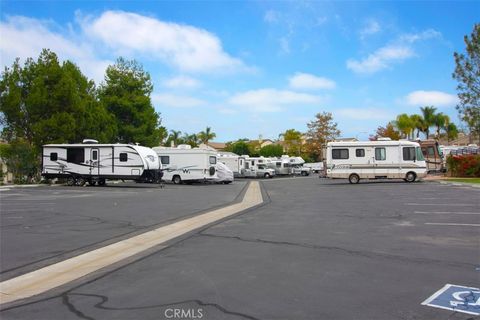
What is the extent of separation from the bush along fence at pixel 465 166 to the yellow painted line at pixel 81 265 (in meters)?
32.7

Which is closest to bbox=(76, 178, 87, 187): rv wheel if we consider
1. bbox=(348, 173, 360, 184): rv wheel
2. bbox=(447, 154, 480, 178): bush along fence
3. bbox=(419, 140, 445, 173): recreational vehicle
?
bbox=(348, 173, 360, 184): rv wheel

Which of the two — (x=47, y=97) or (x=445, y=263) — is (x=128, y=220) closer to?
(x=445, y=263)

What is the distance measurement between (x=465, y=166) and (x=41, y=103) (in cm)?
3490

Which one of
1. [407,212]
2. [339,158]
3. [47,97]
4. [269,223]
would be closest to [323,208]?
[407,212]

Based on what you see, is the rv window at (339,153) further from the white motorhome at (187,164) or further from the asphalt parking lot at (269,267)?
the asphalt parking lot at (269,267)

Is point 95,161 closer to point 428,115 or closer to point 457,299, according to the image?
point 457,299

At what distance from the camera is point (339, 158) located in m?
33.1

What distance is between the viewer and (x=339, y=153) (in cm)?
3303

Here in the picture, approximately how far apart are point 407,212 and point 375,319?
10.2 metres

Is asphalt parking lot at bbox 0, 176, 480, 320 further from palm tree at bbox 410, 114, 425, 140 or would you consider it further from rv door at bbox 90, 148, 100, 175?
palm tree at bbox 410, 114, 425, 140

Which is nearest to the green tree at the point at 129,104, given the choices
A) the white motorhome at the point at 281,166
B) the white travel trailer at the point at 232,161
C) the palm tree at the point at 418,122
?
the white travel trailer at the point at 232,161

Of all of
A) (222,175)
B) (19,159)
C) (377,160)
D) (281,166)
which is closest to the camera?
(377,160)

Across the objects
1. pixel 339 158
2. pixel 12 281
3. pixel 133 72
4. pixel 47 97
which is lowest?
pixel 12 281

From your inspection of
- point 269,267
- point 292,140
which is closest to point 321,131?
point 292,140
